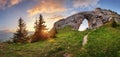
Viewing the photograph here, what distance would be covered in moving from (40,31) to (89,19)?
866 inches

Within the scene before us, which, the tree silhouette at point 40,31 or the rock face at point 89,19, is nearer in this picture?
the tree silhouette at point 40,31

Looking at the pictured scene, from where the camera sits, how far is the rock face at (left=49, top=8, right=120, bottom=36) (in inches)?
2783

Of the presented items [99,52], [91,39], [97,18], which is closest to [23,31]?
[97,18]

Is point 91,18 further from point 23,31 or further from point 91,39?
point 91,39

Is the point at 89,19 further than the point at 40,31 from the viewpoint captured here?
Yes

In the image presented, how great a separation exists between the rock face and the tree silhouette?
877cm

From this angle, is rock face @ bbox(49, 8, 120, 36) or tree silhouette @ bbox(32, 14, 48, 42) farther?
rock face @ bbox(49, 8, 120, 36)

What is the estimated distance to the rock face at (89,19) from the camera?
232 feet

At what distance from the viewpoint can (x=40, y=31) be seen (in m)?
61.3

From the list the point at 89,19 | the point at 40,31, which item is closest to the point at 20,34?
the point at 40,31

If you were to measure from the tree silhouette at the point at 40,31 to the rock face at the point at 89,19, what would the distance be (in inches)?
345

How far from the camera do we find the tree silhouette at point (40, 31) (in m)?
57.2

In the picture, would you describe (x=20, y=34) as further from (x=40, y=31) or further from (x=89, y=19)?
(x=89, y=19)

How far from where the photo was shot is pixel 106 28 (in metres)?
41.0
